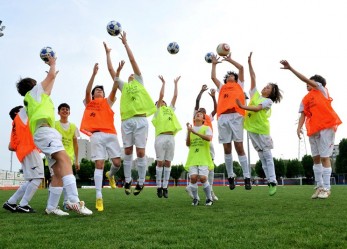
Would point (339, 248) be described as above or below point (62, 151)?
below

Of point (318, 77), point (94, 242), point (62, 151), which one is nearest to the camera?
point (94, 242)

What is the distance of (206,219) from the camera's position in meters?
5.65

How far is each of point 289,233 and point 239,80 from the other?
22.2ft

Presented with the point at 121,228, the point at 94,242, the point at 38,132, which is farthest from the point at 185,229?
the point at 38,132

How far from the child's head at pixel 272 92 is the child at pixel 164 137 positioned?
322 cm

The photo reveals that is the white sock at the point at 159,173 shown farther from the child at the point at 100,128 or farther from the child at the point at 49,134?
the child at the point at 49,134

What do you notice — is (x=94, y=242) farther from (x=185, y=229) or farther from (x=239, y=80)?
Result: (x=239, y=80)

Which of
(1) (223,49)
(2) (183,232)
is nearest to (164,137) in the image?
(1) (223,49)

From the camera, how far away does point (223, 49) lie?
34.2ft

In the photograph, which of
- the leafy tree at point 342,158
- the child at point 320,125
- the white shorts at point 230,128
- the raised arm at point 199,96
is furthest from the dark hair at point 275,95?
the leafy tree at point 342,158

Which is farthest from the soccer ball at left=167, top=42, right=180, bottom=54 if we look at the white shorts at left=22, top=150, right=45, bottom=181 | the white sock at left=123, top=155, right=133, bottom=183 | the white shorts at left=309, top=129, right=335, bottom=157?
the white shorts at left=22, top=150, right=45, bottom=181

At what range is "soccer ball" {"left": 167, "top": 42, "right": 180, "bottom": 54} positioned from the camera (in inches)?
505

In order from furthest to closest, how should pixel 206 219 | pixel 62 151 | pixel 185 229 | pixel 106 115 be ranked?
pixel 106 115 → pixel 62 151 → pixel 206 219 → pixel 185 229

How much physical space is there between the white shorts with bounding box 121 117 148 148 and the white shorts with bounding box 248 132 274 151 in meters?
2.98
